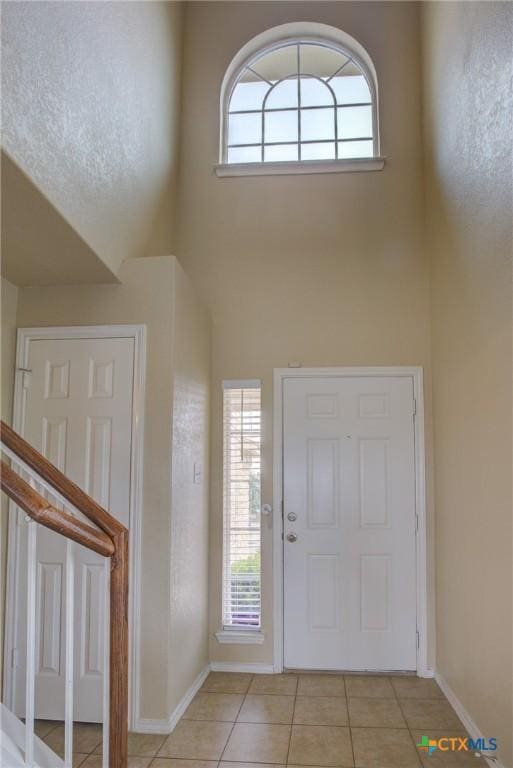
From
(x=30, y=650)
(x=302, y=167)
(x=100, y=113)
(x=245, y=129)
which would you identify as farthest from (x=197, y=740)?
(x=245, y=129)

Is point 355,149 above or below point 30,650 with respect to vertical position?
above

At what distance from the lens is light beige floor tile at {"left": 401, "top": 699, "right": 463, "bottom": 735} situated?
291 cm

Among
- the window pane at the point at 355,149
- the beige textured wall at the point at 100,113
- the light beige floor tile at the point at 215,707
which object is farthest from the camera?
the window pane at the point at 355,149

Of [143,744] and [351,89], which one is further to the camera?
[351,89]

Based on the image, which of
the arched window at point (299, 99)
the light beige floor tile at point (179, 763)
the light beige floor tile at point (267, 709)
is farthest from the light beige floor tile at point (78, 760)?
the arched window at point (299, 99)

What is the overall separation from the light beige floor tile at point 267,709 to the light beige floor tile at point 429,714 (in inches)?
24.4

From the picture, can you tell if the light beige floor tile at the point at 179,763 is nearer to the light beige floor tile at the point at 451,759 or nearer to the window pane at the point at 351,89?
the light beige floor tile at the point at 451,759

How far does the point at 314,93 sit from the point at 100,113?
209cm

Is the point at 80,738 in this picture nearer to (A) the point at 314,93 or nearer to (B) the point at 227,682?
(B) the point at 227,682

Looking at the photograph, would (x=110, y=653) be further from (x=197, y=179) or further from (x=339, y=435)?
(x=197, y=179)

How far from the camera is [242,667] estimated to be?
145 inches

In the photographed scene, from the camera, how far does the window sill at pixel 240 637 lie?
3684 mm

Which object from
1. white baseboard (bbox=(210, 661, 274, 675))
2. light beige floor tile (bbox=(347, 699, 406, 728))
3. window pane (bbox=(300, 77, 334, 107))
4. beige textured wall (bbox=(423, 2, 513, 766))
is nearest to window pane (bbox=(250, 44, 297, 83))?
window pane (bbox=(300, 77, 334, 107))

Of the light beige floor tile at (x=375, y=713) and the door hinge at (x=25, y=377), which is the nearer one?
the light beige floor tile at (x=375, y=713)
